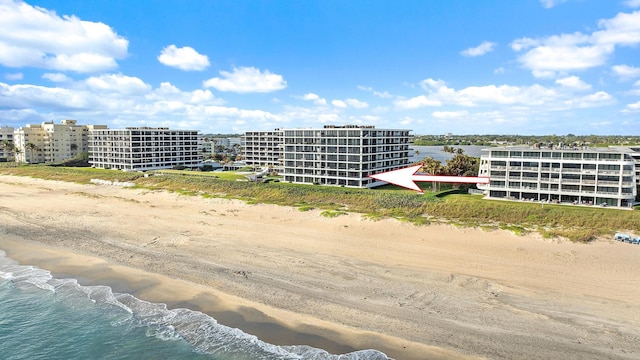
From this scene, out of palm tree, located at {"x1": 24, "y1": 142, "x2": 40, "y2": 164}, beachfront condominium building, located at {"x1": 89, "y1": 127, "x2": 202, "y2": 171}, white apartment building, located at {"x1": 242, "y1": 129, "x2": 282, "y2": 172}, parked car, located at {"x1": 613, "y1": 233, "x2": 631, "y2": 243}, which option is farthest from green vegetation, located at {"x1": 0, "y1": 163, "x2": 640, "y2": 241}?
palm tree, located at {"x1": 24, "y1": 142, "x2": 40, "y2": 164}

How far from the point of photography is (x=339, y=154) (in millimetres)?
70750

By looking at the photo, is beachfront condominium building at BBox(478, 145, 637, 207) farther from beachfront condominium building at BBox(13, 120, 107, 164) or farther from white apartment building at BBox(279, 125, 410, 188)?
beachfront condominium building at BBox(13, 120, 107, 164)

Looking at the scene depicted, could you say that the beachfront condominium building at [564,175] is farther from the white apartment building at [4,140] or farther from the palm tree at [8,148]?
the white apartment building at [4,140]

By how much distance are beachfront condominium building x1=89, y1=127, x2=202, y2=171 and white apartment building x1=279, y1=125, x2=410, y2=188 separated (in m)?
45.3

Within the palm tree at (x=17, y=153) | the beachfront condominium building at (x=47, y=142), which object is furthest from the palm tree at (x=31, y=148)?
the palm tree at (x=17, y=153)

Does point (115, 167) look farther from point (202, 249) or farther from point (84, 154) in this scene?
point (202, 249)

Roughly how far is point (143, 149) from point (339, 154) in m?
56.9

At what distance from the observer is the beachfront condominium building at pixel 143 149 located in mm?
100500

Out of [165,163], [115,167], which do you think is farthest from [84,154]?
[165,163]

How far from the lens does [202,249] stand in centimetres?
3862

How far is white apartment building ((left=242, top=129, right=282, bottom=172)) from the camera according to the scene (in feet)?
352

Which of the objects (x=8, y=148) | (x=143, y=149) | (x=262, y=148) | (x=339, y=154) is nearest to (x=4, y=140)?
(x=8, y=148)

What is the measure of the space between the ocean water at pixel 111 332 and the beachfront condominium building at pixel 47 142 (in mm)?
107702

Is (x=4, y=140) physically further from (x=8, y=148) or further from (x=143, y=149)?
(x=143, y=149)
